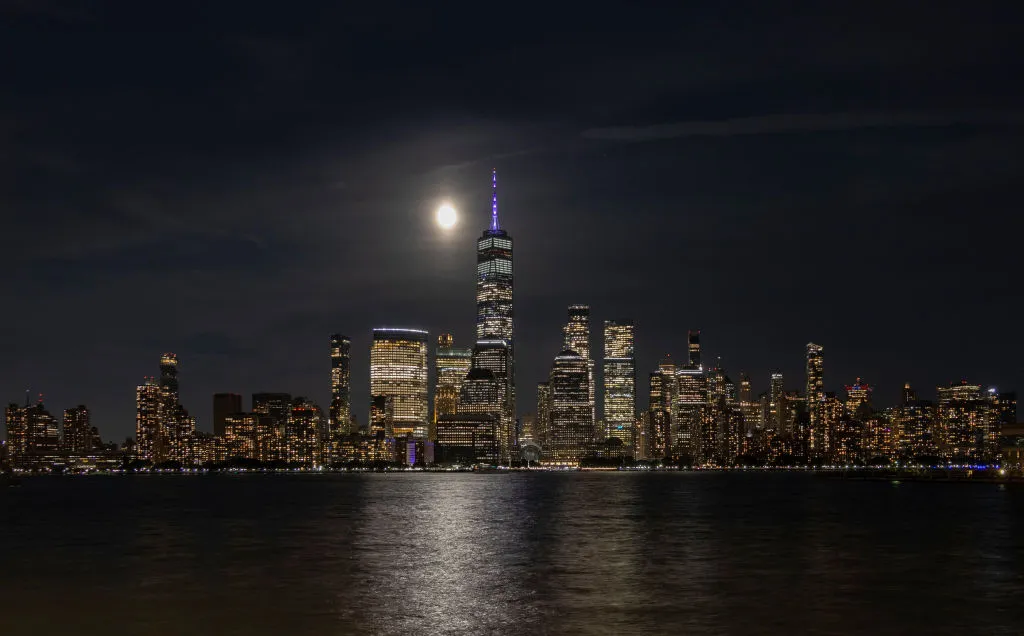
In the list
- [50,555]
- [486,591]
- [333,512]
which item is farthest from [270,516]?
[486,591]

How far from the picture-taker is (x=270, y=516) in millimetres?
118750

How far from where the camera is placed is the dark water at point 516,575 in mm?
41000

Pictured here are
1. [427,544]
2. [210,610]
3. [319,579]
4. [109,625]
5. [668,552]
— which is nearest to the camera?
[109,625]

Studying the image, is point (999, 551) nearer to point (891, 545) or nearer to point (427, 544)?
point (891, 545)

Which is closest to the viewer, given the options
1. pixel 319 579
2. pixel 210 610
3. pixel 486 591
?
pixel 210 610

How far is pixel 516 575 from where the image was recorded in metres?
56.2

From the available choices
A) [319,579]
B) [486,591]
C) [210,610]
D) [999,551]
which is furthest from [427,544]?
[999,551]

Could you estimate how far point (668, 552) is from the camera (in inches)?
2731

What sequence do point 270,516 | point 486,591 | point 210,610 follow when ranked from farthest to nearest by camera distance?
point 270,516 < point 486,591 < point 210,610

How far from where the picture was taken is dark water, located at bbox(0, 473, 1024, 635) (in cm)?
4100

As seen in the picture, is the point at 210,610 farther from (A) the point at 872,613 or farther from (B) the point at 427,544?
(B) the point at 427,544

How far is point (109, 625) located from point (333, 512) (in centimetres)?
8447

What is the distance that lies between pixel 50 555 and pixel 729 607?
48104 millimetres

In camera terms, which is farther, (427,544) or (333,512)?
(333,512)
